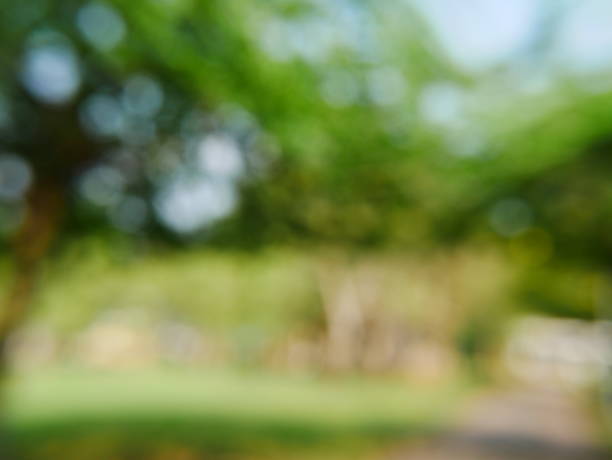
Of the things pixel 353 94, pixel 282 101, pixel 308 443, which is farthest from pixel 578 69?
pixel 308 443

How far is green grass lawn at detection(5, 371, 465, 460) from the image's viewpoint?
957 centimetres

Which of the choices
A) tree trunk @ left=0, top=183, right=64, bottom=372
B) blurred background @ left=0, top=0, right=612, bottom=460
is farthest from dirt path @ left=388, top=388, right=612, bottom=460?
tree trunk @ left=0, top=183, right=64, bottom=372

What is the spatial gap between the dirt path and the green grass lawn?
653 millimetres

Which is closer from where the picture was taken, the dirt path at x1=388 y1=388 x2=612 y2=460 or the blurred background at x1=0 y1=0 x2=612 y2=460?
the blurred background at x1=0 y1=0 x2=612 y2=460

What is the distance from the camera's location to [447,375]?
28.0 meters

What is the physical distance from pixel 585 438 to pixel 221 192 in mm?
9360

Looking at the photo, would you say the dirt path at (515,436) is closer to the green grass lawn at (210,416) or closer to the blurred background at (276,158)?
the blurred background at (276,158)

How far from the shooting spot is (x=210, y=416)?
13500 mm

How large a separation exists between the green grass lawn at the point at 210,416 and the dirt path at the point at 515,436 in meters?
0.65

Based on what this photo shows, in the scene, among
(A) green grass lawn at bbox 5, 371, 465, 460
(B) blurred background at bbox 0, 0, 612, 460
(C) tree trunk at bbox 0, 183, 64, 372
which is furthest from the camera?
(A) green grass lawn at bbox 5, 371, 465, 460

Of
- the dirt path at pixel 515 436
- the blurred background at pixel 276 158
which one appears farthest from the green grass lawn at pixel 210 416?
the dirt path at pixel 515 436

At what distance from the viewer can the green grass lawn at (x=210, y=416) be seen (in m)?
9.57

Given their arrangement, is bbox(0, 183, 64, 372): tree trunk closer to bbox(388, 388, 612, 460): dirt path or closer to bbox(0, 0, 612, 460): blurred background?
bbox(0, 0, 612, 460): blurred background

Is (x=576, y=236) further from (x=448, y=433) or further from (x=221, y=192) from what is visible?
(x=448, y=433)
